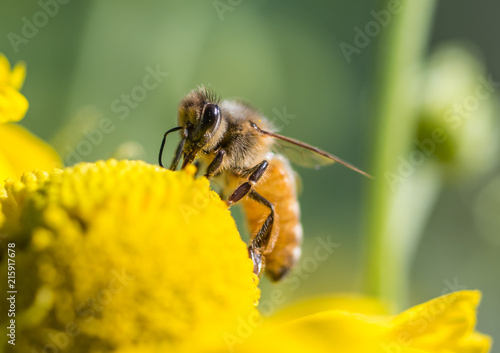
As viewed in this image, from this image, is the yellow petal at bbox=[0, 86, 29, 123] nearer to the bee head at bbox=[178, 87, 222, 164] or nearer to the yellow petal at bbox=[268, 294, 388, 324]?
the bee head at bbox=[178, 87, 222, 164]

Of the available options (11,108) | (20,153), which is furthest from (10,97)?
(20,153)

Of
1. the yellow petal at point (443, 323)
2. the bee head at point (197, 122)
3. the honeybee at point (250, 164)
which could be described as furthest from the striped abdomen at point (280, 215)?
the yellow petal at point (443, 323)

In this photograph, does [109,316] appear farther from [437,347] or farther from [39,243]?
[437,347]

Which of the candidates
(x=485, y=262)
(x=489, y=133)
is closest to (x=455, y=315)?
(x=489, y=133)

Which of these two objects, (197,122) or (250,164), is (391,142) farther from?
(197,122)

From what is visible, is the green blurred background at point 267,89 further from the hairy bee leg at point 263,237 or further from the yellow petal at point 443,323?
the yellow petal at point 443,323

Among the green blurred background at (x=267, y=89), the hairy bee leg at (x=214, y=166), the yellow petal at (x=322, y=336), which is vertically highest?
the yellow petal at (x=322, y=336)
